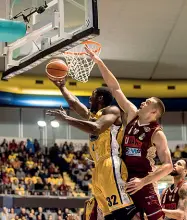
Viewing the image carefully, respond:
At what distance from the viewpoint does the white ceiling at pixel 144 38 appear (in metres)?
13.9

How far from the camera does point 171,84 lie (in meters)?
19.3

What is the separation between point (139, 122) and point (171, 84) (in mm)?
14542

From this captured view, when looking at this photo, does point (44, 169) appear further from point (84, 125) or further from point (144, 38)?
point (84, 125)

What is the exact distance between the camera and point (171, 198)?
20.8 ft

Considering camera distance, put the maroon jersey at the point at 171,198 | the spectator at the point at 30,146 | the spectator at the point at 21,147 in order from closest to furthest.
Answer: the maroon jersey at the point at 171,198 < the spectator at the point at 21,147 < the spectator at the point at 30,146

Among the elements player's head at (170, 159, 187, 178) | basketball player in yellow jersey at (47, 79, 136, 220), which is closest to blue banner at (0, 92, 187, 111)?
player's head at (170, 159, 187, 178)

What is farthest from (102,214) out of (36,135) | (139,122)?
(36,135)

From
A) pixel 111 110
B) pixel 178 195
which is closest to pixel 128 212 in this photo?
pixel 111 110

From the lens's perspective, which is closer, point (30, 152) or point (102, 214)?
point (102, 214)

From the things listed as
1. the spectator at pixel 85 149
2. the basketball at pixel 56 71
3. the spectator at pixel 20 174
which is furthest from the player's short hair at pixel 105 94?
the spectator at pixel 85 149

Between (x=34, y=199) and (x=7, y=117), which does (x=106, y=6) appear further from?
(x=7, y=117)

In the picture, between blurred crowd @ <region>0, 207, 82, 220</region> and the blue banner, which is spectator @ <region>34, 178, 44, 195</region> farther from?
the blue banner

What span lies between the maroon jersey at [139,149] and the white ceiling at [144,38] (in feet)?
29.3

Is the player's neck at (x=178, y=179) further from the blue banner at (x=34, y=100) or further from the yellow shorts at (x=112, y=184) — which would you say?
the blue banner at (x=34, y=100)
